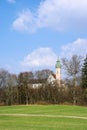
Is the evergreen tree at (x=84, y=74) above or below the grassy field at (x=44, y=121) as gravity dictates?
above

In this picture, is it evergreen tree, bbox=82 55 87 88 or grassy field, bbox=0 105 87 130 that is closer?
grassy field, bbox=0 105 87 130

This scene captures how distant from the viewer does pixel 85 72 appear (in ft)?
225

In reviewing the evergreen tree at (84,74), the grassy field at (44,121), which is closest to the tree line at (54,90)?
the evergreen tree at (84,74)

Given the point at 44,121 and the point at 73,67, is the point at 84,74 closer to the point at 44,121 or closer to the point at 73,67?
the point at 73,67

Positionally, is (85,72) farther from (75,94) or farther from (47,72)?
(47,72)

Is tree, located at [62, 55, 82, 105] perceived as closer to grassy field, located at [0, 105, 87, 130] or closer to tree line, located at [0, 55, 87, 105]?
tree line, located at [0, 55, 87, 105]

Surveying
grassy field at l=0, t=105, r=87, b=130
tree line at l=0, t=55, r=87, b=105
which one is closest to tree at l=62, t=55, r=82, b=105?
tree line at l=0, t=55, r=87, b=105

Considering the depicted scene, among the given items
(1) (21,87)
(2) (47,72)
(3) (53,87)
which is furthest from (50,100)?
(2) (47,72)

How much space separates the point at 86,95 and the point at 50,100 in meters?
7.86

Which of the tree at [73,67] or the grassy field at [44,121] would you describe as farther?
the tree at [73,67]

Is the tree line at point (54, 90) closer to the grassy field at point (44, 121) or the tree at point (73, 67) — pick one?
the tree at point (73, 67)

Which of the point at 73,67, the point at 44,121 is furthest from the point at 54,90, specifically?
the point at 44,121

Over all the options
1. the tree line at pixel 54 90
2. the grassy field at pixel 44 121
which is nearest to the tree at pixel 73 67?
the tree line at pixel 54 90

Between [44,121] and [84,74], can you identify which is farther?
[84,74]
